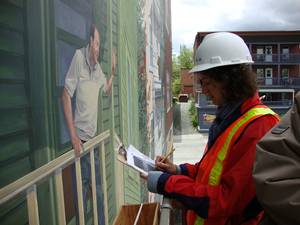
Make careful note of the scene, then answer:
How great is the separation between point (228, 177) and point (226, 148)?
0.14 m

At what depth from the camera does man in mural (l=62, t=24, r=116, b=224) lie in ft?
5.73

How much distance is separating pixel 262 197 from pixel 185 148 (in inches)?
731

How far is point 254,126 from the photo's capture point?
185cm

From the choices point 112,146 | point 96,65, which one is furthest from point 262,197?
point 112,146

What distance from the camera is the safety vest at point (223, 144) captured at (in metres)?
1.88

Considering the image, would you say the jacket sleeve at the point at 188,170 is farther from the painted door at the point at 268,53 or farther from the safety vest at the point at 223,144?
the painted door at the point at 268,53

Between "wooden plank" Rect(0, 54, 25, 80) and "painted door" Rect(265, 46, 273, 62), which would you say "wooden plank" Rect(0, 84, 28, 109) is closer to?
"wooden plank" Rect(0, 54, 25, 80)

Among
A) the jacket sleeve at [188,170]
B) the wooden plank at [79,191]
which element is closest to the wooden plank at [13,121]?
the wooden plank at [79,191]

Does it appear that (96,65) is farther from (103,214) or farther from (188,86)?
(188,86)

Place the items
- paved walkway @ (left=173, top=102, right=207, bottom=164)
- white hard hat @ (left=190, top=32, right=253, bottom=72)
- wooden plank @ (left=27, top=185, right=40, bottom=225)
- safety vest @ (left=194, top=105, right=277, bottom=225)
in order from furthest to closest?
paved walkway @ (left=173, top=102, right=207, bottom=164), white hard hat @ (left=190, top=32, right=253, bottom=72), safety vest @ (left=194, top=105, right=277, bottom=225), wooden plank @ (left=27, top=185, right=40, bottom=225)

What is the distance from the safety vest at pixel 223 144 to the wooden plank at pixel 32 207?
2.70ft

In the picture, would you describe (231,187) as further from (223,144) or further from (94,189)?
(94,189)

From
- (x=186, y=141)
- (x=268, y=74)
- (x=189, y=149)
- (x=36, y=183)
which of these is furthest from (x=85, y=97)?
(x=268, y=74)

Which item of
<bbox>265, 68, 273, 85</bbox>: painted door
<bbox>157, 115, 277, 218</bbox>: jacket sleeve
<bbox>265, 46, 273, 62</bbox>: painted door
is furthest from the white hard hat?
<bbox>265, 68, 273, 85</bbox>: painted door
